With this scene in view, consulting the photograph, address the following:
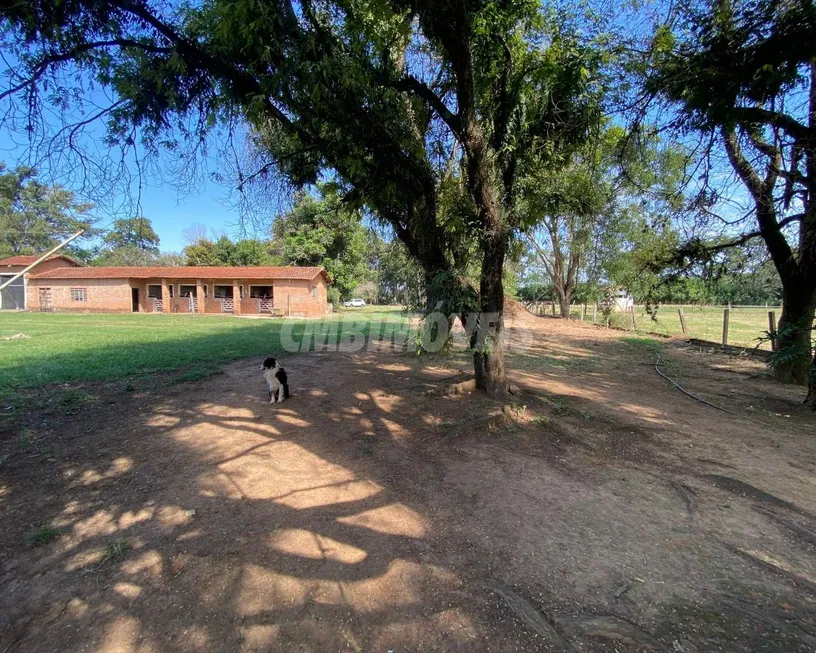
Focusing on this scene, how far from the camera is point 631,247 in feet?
59.4

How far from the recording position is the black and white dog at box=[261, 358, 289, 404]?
Answer: 19.2 ft

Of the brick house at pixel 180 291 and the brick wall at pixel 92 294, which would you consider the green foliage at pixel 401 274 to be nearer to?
the brick house at pixel 180 291

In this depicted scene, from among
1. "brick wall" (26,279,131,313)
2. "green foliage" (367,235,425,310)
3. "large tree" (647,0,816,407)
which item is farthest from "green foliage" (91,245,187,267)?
"large tree" (647,0,816,407)

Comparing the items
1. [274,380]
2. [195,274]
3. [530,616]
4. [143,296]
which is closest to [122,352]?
[274,380]

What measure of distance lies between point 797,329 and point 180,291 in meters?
32.6

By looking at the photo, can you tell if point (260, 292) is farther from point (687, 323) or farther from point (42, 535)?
point (687, 323)

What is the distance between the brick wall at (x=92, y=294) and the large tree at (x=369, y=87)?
93.0ft

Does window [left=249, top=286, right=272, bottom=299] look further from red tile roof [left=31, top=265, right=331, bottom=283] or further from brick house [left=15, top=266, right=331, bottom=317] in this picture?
red tile roof [left=31, top=265, right=331, bottom=283]

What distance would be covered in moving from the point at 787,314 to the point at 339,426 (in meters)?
8.02

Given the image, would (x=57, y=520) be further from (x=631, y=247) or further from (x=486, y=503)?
(x=631, y=247)

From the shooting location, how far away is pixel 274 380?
19.2 ft

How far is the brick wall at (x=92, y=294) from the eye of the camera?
91.5 ft

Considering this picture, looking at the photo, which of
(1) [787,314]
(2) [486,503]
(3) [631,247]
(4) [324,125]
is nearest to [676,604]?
(2) [486,503]

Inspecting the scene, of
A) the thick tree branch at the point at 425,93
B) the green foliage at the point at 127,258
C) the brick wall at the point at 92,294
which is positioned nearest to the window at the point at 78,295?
the brick wall at the point at 92,294
